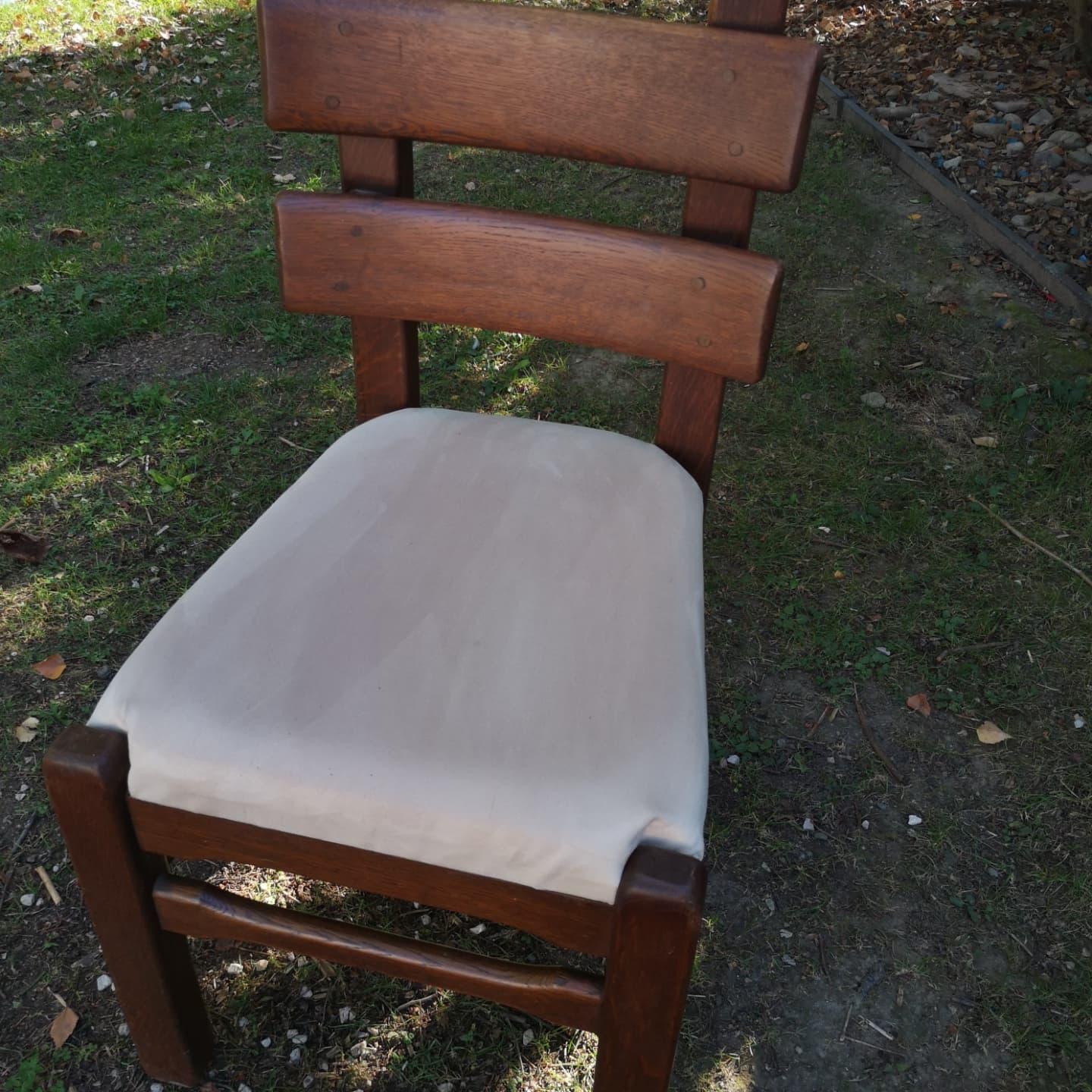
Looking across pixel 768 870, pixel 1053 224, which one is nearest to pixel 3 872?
pixel 768 870

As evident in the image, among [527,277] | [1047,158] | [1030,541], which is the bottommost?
[1030,541]

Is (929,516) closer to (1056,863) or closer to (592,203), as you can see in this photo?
(1056,863)

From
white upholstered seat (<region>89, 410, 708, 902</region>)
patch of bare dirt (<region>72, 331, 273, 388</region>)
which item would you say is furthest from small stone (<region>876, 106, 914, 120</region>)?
white upholstered seat (<region>89, 410, 708, 902</region>)

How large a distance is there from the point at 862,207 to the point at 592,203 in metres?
1.01

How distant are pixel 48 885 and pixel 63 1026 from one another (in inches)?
10.9

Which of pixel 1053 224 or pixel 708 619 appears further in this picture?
pixel 1053 224

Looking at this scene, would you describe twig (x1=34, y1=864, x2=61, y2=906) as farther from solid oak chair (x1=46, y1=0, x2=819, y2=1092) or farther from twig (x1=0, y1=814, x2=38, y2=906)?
solid oak chair (x1=46, y1=0, x2=819, y2=1092)

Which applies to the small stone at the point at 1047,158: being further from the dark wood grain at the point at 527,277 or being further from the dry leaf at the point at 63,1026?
the dry leaf at the point at 63,1026

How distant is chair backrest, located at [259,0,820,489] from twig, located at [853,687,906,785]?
821 mm

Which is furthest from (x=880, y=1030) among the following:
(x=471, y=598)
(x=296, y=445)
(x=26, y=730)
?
(x=296, y=445)

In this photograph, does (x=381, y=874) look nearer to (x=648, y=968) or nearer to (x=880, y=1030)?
(x=648, y=968)

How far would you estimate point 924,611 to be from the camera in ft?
7.82

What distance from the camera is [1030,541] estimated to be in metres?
2.56

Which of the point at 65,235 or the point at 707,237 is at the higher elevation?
the point at 707,237
